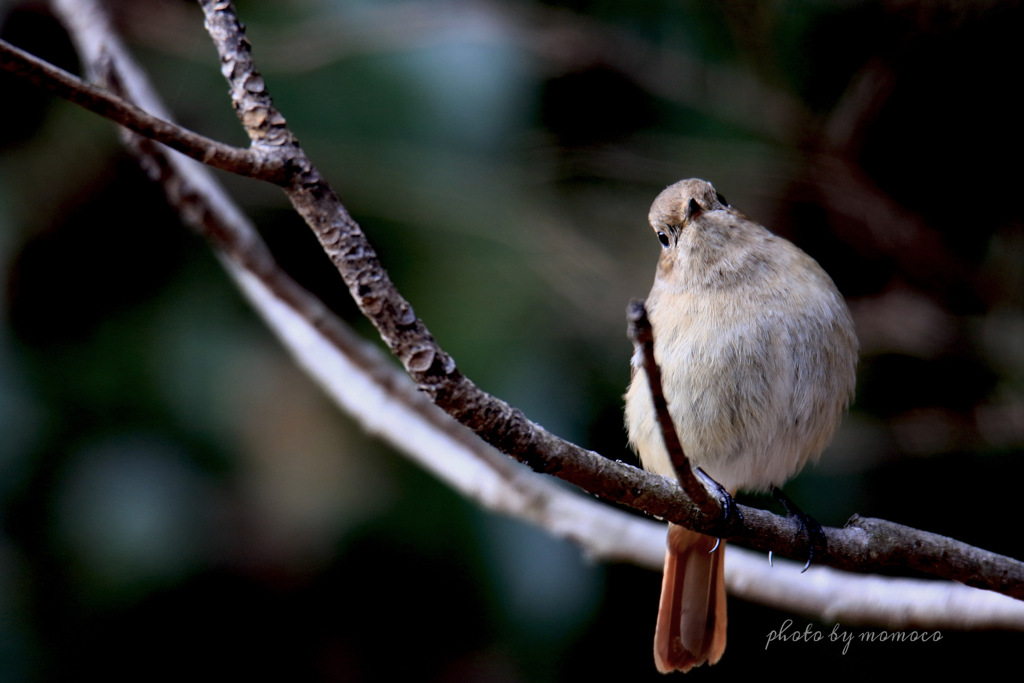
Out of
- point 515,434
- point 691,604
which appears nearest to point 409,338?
point 515,434

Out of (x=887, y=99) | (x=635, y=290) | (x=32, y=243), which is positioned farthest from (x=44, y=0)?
(x=887, y=99)

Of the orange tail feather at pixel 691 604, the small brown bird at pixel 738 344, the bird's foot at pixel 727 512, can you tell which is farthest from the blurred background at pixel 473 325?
the bird's foot at pixel 727 512

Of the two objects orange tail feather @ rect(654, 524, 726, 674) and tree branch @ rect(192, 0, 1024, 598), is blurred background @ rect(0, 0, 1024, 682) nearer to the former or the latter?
orange tail feather @ rect(654, 524, 726, 674)

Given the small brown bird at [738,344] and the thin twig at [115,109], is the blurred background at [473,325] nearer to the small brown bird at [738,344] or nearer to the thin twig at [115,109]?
the small brown bird at [738,344]

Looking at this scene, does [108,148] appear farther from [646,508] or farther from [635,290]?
[646,508]

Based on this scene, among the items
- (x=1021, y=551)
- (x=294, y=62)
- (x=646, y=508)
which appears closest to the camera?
(x=646, y=508)

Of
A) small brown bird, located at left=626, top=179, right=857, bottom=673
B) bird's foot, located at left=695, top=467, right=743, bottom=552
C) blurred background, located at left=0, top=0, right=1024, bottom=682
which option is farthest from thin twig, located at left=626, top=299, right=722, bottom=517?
blurred background, located at left=0, top=0, right=1024, bottom=682
